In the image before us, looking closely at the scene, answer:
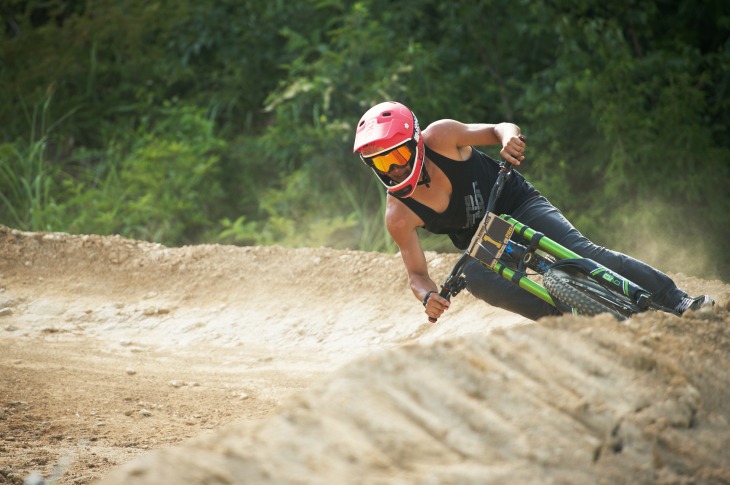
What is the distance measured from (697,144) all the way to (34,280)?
6.94 m

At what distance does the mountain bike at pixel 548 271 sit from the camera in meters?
4.43

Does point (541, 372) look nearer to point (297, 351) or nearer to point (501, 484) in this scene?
point (501, 484)

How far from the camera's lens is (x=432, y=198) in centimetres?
503

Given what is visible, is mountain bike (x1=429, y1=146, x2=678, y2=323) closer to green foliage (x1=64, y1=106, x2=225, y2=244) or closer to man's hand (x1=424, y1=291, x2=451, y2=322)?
man's hand (x1=424, y1=291, x2=451, y2=322)

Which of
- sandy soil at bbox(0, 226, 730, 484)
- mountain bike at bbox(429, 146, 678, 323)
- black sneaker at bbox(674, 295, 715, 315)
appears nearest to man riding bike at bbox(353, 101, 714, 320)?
mountain bike at bbox(429, 146, 678, 323)

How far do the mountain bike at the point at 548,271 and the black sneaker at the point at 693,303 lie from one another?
4cm

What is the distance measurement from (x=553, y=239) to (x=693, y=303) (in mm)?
883

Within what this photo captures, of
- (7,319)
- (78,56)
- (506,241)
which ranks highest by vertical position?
(506,241)

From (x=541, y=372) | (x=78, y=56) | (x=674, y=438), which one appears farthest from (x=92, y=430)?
(x=78, y=56)

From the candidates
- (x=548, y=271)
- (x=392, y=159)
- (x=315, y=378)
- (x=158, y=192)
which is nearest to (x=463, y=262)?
(x=548, y=271)

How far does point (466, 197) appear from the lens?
16.6ft

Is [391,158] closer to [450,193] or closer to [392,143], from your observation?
[392,143]

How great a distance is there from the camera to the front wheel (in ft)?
14.5

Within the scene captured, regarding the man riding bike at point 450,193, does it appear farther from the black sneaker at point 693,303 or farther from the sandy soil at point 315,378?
the sandy soil at point 315,378
